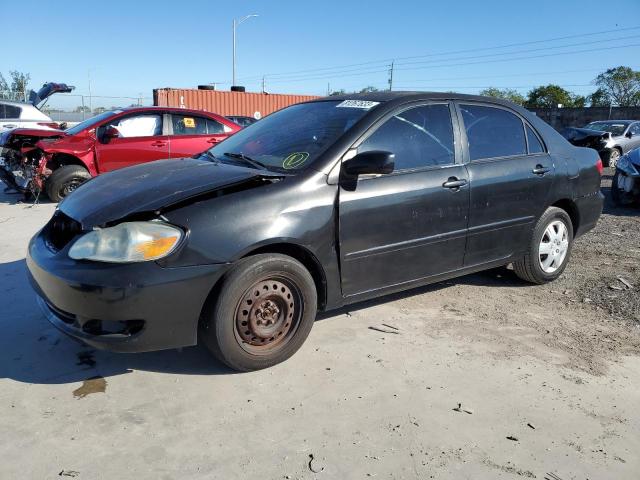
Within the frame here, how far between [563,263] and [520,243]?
0.78 meters

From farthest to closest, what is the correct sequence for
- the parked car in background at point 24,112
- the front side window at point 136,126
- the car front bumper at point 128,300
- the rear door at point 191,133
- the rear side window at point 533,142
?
the parked car in background at point 24,112 < the rear door at point 191,133 < the front side window at point 136,126 < the rear side window at point 533,142 < the car front bumper at point 128,300

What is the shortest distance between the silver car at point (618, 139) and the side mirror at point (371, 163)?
14322 millimetres

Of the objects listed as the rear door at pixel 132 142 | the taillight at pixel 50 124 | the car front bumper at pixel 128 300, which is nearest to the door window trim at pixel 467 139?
the car front bumper at pixel 128 300

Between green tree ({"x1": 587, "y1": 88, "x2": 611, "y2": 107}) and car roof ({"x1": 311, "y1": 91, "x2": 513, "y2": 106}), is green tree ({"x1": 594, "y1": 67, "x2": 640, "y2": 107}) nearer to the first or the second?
green tree ({"x1": 587, "y1": 88, "x2": 611, "y2": 107})

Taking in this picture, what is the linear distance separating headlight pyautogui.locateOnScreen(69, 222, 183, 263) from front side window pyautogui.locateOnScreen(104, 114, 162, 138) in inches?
246

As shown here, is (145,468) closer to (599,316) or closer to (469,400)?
(469,400)

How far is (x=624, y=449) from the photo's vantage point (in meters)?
2.50

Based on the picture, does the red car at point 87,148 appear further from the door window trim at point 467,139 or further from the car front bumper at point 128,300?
the car front bumper at point 128,300

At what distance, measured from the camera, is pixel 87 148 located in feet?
27.2

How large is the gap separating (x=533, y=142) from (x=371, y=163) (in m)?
2.02

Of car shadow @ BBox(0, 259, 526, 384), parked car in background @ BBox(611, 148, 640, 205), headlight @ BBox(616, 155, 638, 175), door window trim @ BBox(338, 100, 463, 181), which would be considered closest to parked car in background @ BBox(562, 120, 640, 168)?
headlight @ BBox(616, 155, 638, 175)

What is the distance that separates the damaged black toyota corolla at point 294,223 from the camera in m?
2.71

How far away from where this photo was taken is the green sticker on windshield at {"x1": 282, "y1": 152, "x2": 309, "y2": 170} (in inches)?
131

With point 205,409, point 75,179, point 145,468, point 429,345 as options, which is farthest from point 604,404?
point 75,179
